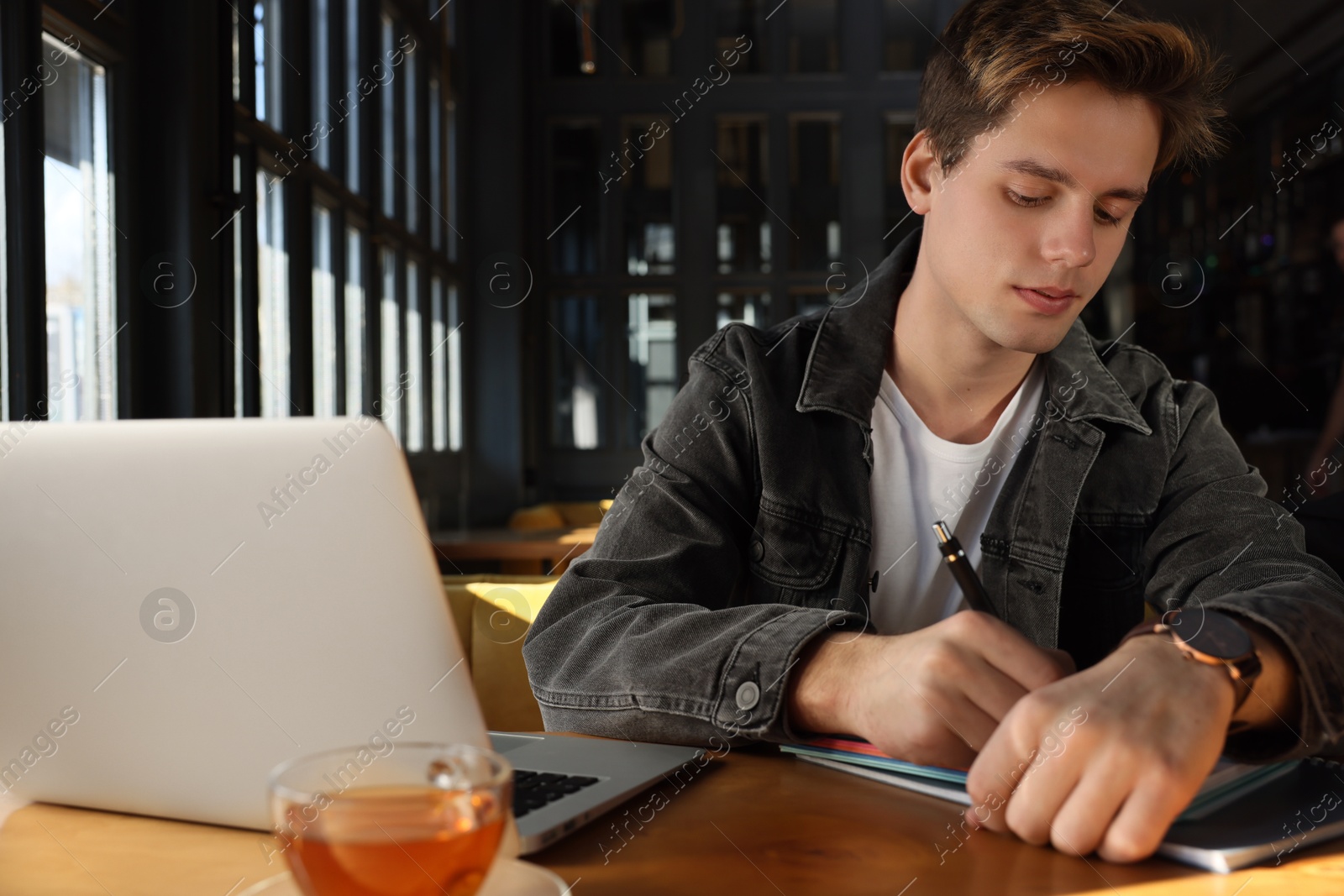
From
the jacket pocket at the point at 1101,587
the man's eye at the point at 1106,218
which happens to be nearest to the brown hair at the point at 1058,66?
the man's eye at the point at 1106,218

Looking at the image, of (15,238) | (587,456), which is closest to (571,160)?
(587,456)

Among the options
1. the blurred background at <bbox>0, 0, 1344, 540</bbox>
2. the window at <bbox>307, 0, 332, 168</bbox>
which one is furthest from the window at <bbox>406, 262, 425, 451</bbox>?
the window at <bbox>307, 0, 332, 168</bbox>

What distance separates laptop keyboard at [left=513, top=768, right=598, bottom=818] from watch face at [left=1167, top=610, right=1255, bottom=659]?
439 mm

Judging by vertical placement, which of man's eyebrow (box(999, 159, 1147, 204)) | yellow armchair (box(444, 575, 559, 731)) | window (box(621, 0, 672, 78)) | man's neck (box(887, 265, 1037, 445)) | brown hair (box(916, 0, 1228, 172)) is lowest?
yellow armchair (box(444, 575, 559, 731))

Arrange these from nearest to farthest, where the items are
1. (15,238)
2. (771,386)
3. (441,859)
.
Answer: (441,859) → (771,386) → (15,238)

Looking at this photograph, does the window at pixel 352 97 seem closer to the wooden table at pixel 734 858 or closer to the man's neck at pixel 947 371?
the man's neck at pixel 947 371

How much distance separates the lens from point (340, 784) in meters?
0.43

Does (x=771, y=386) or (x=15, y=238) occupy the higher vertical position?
(x=15, y=238)

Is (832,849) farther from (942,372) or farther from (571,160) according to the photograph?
(571,160)

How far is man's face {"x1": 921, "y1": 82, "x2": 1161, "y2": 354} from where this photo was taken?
1.21m

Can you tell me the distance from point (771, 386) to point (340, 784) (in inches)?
38.2

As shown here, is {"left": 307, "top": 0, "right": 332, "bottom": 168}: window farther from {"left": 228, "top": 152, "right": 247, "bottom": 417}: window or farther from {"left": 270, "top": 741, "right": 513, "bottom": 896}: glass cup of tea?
{"left": 270, "top": 741, "right": 513, "bottom": 896}: glass cup of tea

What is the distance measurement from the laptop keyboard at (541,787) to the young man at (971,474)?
15 centimetres

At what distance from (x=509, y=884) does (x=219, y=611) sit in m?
0.23
